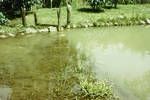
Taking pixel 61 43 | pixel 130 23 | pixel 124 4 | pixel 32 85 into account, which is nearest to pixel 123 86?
pixel 32 85

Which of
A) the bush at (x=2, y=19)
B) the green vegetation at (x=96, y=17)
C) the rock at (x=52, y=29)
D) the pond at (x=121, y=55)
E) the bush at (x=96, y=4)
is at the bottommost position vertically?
the pond at (x=121, y=55)

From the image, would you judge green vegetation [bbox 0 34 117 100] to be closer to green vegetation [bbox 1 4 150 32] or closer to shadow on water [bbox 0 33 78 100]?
shadow on water [bbox 0 33 78 100]

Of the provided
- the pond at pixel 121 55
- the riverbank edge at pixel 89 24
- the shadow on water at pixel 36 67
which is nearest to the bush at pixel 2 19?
the riverbank edge at pixel 89 24

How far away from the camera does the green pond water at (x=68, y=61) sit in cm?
1333

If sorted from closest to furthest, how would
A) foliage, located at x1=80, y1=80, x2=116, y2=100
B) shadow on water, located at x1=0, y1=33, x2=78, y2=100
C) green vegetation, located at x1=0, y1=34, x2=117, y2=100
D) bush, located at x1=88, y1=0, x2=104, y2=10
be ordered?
foliage, located at x1=80, y1=80, x2=116, y2=100, green vegetation, located at x1=0, y1=34, x2=117, y2=100, shadow on water, located at x1=0, y1=33, x2=78, y2=100, bush, located at x1=88, y1=0, x2=104, y2=10

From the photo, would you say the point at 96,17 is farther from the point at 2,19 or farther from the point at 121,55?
the point at 121,55

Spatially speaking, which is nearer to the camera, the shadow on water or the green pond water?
the shadow on water

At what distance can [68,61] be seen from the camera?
17359 millimetres

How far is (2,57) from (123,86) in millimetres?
6900

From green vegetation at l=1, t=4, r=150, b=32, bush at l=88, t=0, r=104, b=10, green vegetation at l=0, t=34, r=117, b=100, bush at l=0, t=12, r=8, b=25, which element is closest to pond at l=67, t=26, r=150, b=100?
green vegetation at l=0, t=34, r=117, b=100

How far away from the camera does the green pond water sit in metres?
13.3

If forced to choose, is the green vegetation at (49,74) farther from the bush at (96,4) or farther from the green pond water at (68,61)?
the bush at (96,4)

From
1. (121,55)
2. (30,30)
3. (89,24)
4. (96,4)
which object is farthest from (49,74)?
(96,4)

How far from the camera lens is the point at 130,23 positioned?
90.1 feet
